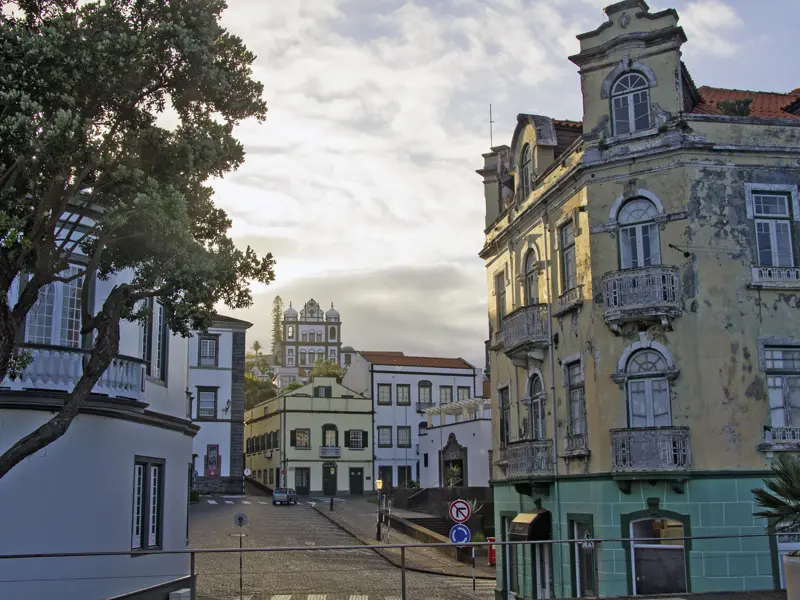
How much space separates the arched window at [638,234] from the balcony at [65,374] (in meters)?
11.5

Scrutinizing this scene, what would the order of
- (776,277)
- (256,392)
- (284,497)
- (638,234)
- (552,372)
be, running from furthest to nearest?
(256,392)
(284,497)
(552,372)
(638,234)
(776,277)

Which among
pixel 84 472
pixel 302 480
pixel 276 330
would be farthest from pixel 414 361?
pixel 276 330

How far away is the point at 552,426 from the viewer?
949 inches

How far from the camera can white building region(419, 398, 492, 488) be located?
2178 inches

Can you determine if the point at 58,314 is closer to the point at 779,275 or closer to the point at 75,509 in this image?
the point at 75,509

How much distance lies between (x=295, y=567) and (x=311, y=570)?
177 inches

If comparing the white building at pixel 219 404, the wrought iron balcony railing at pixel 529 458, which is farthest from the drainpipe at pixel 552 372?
the white building at pixel 219 404

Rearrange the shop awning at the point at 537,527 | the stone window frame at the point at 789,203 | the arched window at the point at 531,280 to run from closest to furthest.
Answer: the stone window frame at the point at 789,203
the shop awning at the point at 537,527
the arched window at the point at 531,280

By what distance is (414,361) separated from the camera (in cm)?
8012

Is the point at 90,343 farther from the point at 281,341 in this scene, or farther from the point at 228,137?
the point at 281,341

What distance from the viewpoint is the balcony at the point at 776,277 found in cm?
2092

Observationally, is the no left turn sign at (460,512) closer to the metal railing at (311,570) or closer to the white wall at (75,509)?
the metal railing at (311,570)

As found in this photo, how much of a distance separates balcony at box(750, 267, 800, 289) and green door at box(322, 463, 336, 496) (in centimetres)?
5645

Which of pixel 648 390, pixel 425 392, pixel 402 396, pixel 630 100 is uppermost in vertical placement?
pixel 630 100
